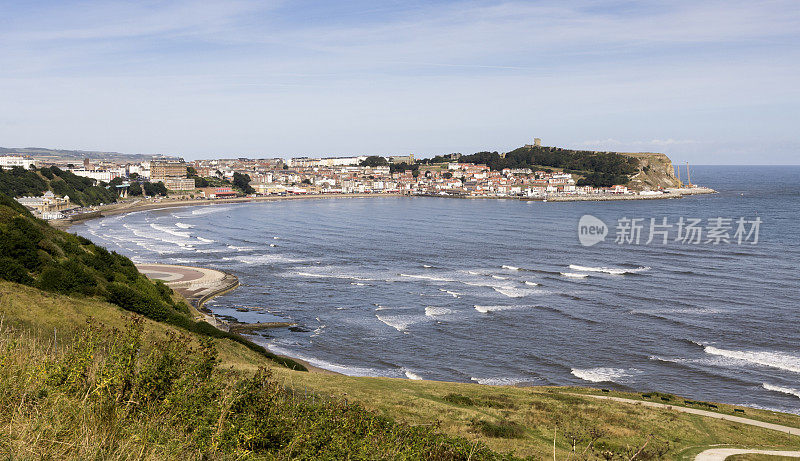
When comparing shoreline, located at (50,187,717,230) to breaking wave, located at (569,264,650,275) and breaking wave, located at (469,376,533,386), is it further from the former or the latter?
breaking wave, located at (469,376,533,386)

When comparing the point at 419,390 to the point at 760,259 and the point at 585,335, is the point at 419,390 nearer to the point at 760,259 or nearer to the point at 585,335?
the point at 585,335

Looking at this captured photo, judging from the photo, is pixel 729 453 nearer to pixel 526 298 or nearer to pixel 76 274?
pixel 76 274

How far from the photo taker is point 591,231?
9050cm

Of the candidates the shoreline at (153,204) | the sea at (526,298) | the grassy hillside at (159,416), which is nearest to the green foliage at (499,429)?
the grassy hillside at (159,416)

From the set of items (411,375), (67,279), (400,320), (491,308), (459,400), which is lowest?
(411,375)

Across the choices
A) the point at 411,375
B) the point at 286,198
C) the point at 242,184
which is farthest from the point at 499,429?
the point at 242,184

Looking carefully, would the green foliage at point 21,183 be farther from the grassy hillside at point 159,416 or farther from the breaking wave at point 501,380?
the grassy hillside at point 159,416

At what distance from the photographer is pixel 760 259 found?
2438 inches

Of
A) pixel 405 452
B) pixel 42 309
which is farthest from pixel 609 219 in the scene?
pixel 405 452

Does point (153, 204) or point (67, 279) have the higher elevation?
point (67, 279)

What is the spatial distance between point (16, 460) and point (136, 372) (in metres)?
3.06

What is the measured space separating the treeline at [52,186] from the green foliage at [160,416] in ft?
377

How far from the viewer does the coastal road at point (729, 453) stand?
690 inches

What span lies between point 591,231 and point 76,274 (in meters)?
75.1
